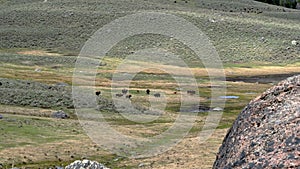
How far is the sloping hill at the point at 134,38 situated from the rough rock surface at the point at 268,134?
126 meters

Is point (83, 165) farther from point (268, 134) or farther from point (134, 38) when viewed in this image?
point (134, 38)

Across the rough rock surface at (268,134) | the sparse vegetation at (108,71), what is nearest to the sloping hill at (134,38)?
the sparse vegetation at (108,71)

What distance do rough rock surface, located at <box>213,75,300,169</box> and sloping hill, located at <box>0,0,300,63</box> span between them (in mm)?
125968

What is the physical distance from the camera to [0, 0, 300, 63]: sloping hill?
143250 mm

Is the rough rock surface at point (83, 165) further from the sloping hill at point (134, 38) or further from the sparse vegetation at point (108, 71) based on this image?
the sloping hill at point (134, 38)

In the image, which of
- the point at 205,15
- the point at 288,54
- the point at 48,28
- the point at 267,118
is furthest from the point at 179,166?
the point at 205,15

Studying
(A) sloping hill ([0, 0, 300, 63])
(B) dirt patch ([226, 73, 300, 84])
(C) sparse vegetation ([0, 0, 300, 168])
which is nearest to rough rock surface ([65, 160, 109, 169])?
(C) sparse vegetation ([0, 0, 300, 168])

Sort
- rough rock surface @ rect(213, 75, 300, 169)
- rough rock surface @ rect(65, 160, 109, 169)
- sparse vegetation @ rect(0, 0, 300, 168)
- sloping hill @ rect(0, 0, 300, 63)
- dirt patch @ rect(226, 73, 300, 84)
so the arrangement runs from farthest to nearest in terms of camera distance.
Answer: sloping hill @ rect(0, 0, 300, 63) < dirt patch @ rect(226, 73, 300, 84) < sparse vegetation @ rect(0, 0, 300, 168) < rough rock surface @ rect(65, 160, 109, 169) < rough rock surface @ rect(213, 75, 300, 169)

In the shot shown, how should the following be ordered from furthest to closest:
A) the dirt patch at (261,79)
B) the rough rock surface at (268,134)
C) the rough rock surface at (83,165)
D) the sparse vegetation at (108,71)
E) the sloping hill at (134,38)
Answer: the sloping hill at (134,38), the dirt patch at (261,79), the sparse vegetation at (108,71), the rough rock surface at (83,165), the rough rock surface at (268,134)

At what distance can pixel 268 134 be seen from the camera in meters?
8.47

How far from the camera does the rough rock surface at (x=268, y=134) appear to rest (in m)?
8.00

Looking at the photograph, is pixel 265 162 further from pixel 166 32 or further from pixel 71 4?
pixel 71 4

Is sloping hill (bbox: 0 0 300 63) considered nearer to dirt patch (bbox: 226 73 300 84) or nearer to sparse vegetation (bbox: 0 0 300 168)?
sparse vegetation (bbox: 0 0 300 168)

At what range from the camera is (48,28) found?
15512 centimetres
